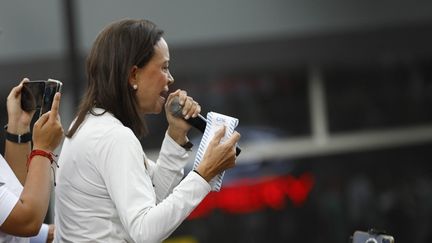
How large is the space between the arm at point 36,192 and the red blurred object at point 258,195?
20.2 feet

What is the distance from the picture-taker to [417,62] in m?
9.81

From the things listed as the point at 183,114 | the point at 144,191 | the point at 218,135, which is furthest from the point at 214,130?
the point at 144,191

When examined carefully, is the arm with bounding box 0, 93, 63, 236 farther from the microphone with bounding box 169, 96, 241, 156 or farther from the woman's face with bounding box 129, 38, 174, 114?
the microphone with bounding box 169, 96, 241, 156

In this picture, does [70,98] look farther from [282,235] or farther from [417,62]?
[417,62]

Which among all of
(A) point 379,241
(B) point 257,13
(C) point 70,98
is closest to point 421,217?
(B) point 257,13

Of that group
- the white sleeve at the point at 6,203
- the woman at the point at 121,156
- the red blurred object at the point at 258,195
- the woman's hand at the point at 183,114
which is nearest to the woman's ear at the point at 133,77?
the woman at the point at 121,156

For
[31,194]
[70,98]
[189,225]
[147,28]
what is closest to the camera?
[31,194]

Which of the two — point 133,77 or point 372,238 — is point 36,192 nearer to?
point 133,77

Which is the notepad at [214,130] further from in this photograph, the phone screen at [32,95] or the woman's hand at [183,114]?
the phone screen at [32,95]

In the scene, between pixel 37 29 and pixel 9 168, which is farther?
pixel 37 29

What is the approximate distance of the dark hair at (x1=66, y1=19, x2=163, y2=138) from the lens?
11.3 ft

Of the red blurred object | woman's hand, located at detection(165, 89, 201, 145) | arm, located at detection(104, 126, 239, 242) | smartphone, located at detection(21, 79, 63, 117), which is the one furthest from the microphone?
the red blurred object

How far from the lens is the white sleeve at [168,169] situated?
380 centimetres

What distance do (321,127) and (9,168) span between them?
6600mm
